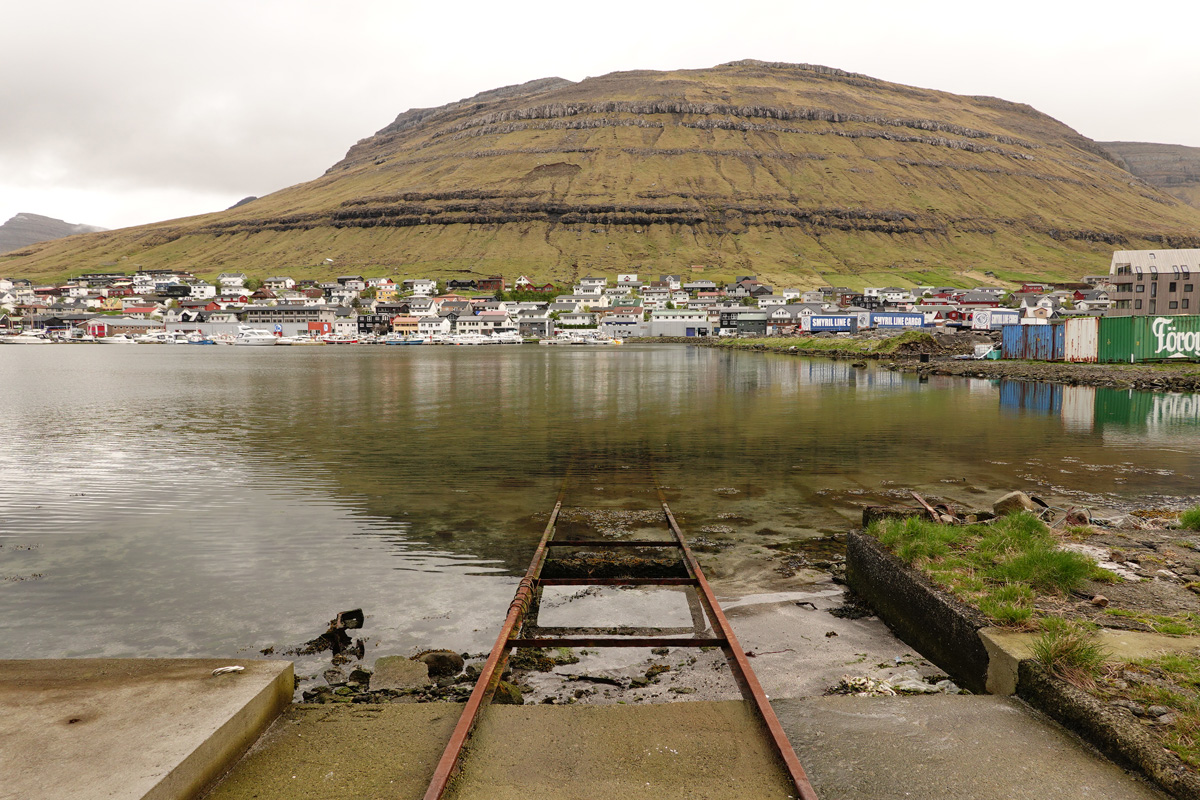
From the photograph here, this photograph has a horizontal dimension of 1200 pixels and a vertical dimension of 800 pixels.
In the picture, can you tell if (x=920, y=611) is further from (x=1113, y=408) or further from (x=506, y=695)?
(x=1113, y=408)

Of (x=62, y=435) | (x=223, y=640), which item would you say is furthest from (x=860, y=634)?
(x=62, y=435)

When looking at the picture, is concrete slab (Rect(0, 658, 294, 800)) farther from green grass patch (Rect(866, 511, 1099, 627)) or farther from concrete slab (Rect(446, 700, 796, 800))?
green grass patch (Rect(866, 511, 1099, 627))

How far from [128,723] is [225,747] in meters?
0.73

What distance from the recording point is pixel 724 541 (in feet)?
38.4

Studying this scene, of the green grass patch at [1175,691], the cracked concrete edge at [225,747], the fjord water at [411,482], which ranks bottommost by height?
the fjord water at [411,482]

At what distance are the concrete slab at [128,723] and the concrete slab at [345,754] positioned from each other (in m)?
0.20

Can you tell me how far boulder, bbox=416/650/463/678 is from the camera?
6969 millimetres

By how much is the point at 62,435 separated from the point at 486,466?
690 inches

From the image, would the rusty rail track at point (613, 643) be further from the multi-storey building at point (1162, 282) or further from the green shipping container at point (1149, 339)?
the multi-storey building at point (1162, 282)

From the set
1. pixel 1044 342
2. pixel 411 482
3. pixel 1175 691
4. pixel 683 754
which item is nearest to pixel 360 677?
pixel 683 754

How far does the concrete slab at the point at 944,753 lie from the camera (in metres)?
4.31

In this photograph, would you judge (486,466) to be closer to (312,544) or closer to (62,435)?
(312,544)

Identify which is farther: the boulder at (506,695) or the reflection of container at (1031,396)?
the reflection of container at (1031,396)

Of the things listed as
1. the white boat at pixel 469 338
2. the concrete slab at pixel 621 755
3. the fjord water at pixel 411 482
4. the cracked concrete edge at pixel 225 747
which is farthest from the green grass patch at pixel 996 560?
the white boat at pixel 469 338
